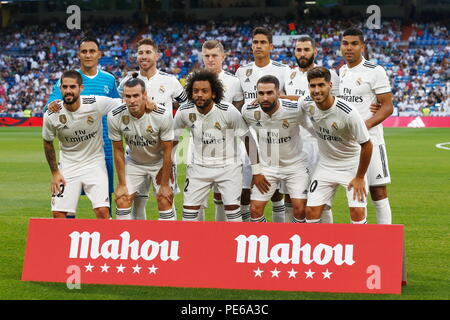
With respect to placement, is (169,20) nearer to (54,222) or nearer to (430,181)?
(430,181)

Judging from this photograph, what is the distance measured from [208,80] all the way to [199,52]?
35.9 meters

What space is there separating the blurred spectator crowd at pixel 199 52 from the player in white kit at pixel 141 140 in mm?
30894

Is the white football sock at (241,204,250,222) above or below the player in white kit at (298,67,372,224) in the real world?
below

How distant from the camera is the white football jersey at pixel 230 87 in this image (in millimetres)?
8484

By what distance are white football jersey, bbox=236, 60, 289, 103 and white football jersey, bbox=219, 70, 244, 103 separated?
88mm

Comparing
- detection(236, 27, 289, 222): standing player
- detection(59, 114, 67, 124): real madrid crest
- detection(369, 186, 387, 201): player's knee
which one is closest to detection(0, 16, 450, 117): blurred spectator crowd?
detection(236, 27, 289, 222): standing player

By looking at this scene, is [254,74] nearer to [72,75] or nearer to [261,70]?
→ [261,70]

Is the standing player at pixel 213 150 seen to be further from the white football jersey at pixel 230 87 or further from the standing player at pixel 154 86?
the white football jersey at pixel 230 87

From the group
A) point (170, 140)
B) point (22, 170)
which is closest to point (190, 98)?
point (170, 140)

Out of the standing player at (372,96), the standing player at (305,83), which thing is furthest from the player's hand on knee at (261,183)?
the standing player at (372,96)

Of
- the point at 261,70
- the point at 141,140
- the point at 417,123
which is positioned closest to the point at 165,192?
the point at 141,140

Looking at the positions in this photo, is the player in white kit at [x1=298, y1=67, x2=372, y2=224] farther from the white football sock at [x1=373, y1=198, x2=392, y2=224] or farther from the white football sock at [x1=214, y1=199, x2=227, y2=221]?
the white football sock at [x1=214, y1=199, x2=227, y2=221]

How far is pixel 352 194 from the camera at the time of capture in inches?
273

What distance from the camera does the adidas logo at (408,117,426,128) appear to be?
35.4m
